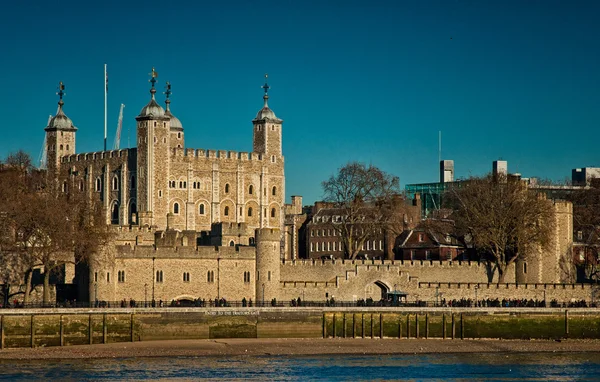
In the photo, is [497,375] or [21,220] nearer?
[497,375]

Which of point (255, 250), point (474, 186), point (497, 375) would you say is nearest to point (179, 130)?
point (474, 186)

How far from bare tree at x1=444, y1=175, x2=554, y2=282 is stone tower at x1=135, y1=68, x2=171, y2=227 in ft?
92.7

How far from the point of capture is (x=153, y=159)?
4813 inches

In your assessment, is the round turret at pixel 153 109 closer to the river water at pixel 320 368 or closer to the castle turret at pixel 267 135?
the castle turret at pixel 267 135

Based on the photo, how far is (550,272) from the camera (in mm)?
103062

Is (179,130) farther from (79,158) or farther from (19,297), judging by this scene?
(19,297)

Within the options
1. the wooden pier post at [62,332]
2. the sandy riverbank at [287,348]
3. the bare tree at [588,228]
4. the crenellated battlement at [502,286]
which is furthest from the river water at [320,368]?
the bare tree at [588,228]

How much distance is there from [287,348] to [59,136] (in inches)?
2314

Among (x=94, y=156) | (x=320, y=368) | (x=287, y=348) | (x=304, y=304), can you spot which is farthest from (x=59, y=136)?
(x=320, y=368)

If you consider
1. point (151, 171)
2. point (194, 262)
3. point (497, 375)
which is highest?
point (151, 171)

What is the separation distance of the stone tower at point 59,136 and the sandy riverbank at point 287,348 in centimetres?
5552

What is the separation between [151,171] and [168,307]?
41.4 meters

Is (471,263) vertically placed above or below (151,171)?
below

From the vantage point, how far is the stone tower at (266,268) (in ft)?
296
